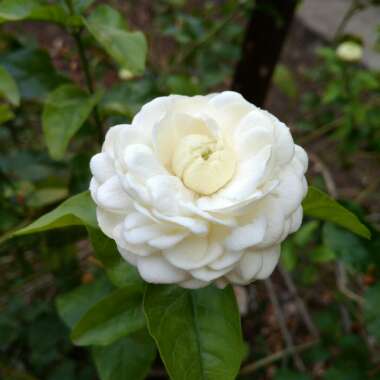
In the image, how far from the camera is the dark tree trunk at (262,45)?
1.21m

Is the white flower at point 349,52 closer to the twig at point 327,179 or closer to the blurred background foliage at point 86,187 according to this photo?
the blurred background foliage at point 86,187

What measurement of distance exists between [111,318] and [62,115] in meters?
0.37

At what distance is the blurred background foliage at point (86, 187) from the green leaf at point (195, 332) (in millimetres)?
191

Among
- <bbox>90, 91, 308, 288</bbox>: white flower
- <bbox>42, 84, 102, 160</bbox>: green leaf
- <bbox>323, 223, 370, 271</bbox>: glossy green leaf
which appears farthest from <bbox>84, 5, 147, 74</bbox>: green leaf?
<bbox>323, 223, 370, 271</bbox>: glossy green leaf

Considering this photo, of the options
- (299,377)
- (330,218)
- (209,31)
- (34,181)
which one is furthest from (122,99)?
(299,377)

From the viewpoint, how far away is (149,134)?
0.54 metres

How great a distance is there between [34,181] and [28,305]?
34 cm

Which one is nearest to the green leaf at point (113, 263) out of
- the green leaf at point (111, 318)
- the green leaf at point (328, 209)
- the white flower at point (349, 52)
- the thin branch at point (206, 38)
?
the green leaf at point (111, 318)

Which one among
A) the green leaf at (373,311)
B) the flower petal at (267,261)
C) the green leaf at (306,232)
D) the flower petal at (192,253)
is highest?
the flower petal at (192,253)

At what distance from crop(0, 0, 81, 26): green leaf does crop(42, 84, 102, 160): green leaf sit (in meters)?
0.12

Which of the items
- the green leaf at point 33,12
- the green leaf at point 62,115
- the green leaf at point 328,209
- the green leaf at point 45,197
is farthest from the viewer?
the green leaf at point 45,197

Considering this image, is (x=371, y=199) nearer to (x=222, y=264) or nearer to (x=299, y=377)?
(x=299, y=377)

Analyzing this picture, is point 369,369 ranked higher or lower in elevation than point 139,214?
lower

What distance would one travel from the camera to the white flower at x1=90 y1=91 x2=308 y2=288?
1.60ft
